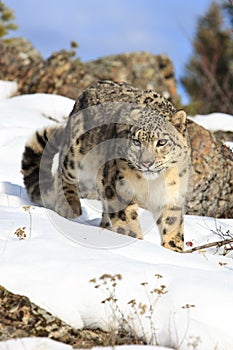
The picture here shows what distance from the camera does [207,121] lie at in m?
11.0

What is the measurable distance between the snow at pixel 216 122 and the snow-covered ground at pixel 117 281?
595 centimetres

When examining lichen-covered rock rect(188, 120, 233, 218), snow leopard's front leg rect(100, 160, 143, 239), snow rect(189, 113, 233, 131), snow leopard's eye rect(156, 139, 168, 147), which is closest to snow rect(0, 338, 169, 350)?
snow leopard's front leg rect(100, 160, 143, 239)

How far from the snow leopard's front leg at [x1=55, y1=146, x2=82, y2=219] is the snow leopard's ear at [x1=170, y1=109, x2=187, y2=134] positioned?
4.50 ft

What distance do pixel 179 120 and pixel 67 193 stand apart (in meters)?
1.59

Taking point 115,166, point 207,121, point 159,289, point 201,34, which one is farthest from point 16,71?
point 201,34

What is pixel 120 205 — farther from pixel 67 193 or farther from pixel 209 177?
pixel 209 177

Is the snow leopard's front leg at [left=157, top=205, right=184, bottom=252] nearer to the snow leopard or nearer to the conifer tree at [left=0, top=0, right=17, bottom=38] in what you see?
the snow leopard

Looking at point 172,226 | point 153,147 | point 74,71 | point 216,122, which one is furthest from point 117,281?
point 74,71

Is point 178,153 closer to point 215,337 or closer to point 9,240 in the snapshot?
point 9,240

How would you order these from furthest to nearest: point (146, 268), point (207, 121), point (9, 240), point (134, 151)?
1. point (207, 121)
2. point (134, 151)
3. point (9, 240)
4. point (146, 268)

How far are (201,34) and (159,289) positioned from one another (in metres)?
23.9

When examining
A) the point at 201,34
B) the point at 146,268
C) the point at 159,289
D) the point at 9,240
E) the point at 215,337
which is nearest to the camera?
the point at 215,337

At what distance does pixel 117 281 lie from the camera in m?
3.88

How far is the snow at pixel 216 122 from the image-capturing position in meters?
10.8
